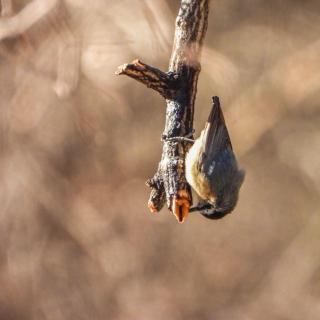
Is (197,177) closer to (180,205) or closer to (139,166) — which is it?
(180,205)

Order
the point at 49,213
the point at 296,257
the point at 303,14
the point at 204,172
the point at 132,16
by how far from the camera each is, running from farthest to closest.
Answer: the point at 49,213 < the point at 296,257 < the point at 132,16 < the point at 303,14 < the point at 204,172

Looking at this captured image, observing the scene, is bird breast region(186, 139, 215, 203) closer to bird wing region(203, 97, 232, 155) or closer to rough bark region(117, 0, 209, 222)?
bird wing region(203, 97, 232, 155)

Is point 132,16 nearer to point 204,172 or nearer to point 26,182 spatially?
point 26,182

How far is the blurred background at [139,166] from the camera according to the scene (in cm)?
361

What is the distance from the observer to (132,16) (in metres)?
3.70

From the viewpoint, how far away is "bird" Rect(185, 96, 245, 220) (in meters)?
1.73

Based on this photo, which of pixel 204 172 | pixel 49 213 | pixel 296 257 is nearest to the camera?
pixel 204 172

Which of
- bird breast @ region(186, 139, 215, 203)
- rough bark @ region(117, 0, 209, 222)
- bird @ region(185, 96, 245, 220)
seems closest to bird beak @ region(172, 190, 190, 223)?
rough bark @ region(117, 0, 209, 222)

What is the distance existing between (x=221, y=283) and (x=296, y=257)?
58cm

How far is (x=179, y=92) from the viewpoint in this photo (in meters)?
1.44

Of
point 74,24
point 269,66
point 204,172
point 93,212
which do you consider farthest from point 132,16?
point 204,172

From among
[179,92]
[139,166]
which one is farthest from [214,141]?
[139,166]

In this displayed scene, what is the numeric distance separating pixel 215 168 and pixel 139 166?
221cm

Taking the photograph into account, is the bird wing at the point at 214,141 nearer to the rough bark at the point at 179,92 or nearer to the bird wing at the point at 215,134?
the bird wing at the point at 215,134
